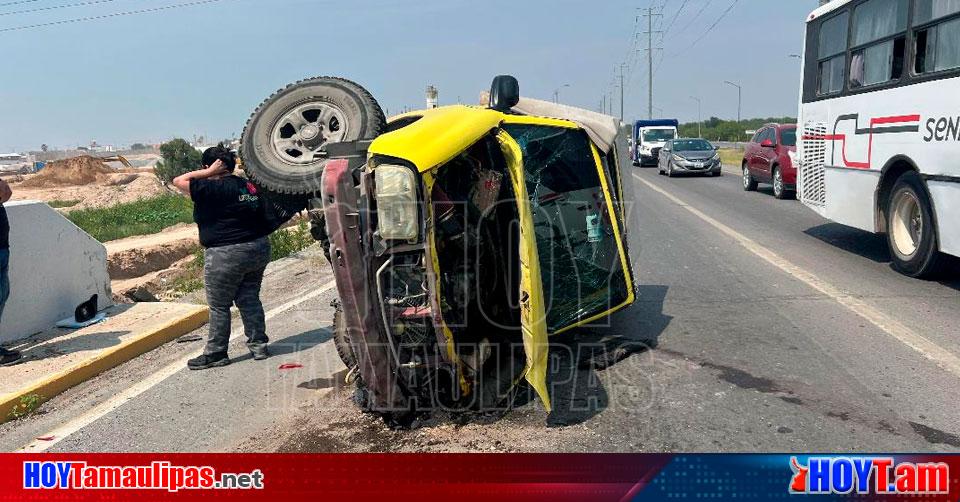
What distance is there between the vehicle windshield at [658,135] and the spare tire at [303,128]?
1217 inches

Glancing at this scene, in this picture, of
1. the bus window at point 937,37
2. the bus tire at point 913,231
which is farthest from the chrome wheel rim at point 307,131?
the bus tire at point 913,231

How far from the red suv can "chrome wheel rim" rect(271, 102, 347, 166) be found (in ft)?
42.8

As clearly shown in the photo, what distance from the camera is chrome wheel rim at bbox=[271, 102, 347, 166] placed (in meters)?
4.99

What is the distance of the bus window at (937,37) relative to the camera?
22.1 ft

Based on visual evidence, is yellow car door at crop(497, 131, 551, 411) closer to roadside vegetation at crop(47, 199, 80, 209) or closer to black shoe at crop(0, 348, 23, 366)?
black shoe at crop(0, 348, 23, 366)

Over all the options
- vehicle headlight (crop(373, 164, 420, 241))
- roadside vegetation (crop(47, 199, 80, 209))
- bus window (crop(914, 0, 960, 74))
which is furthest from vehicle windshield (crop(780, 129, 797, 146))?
roadside vegetation (crop(47, 199, 80, 209))

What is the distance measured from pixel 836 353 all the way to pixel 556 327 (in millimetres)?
2019

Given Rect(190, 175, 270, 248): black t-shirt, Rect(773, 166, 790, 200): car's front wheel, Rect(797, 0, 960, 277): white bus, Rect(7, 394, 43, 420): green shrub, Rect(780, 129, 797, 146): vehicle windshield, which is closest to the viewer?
Rect(7, 394, 43, 420): green shrub

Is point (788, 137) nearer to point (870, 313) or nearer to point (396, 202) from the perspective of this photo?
point (870, 313)

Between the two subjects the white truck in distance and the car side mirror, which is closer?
the car side mirror

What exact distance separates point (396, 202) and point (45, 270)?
4.63 meters

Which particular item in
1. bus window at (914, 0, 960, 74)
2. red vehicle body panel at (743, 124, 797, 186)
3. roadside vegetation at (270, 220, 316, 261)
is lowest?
roadside vegetation at (270, 220, 316, 261)

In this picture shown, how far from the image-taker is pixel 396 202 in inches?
138

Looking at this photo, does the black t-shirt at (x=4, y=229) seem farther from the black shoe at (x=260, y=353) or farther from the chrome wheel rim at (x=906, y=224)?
the chrome wheel rim at (x=906, y=224)
